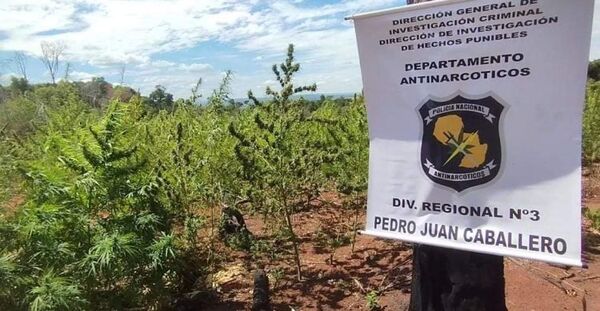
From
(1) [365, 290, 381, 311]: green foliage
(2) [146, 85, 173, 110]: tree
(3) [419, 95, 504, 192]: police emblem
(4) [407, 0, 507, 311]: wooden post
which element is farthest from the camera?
(2) [146, 85, 173, 110]: tree

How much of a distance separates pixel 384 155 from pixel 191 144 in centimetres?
340

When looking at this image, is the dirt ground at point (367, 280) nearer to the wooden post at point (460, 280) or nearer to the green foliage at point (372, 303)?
the green foliage at point (372, 303)

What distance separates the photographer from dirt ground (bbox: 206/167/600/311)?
474cm

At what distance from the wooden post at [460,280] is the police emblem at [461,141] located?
60 centimetres

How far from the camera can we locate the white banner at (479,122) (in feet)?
6.67

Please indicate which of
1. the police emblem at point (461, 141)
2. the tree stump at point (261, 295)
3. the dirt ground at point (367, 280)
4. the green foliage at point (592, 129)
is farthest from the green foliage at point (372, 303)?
the green foliage at point (592, 129)

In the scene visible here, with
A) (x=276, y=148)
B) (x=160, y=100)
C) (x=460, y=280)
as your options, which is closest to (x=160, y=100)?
(x=160, y=100)

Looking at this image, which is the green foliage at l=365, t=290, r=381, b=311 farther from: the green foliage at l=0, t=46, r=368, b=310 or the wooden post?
the wooden post

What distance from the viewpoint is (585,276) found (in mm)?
5203

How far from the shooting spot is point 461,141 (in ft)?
7.63

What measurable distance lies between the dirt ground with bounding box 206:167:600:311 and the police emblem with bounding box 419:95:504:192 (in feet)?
8.20

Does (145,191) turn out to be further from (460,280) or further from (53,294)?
(460,280)

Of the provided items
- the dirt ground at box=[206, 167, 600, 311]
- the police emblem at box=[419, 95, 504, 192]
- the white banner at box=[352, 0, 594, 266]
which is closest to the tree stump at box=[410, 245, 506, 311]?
the white banner at box=[352, 0, 594, 266]

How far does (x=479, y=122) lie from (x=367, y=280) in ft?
11.5
